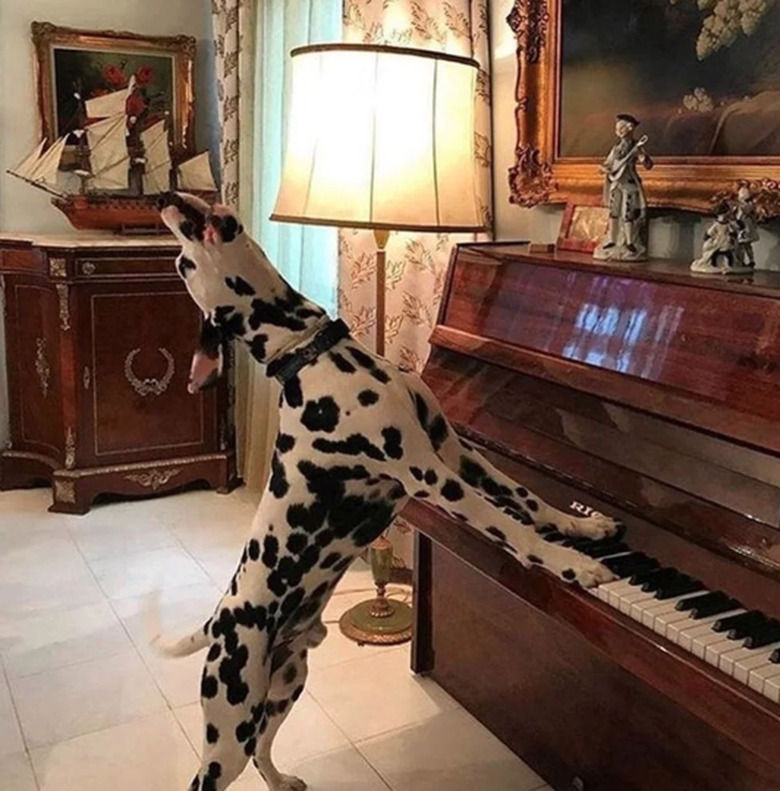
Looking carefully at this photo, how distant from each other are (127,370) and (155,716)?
1.62 metres

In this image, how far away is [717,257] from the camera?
5.46ft

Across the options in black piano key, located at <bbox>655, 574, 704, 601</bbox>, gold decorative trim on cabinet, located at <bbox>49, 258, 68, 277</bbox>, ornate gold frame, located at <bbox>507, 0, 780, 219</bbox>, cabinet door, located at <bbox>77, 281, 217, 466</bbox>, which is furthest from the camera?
cabinet door, located at <bbox>77, 281, 217, 466</bbox>

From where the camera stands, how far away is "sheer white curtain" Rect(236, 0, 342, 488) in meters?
3.12

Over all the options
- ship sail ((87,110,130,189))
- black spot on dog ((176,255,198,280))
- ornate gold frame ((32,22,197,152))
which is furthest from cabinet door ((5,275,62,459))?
black spot on dog ((176,255,198,280))

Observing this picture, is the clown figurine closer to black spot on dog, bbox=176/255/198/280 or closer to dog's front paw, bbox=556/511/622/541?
dog's front paw, bbox=556/511/622/541

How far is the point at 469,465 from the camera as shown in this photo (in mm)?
1648

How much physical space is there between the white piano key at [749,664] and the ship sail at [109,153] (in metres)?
3.20

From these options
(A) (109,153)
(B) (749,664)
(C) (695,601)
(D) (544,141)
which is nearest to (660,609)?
(C) (695,601)

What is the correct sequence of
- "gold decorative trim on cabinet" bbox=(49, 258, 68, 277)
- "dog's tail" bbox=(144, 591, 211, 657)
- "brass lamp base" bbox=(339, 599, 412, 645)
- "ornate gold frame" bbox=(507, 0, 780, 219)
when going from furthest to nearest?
1. "gold decorative trim on cabinet" bbox=(49, 258, 68, 277)
2. "brass lamp base" bbox=(339, 599, 412, 645)
3. "ornate gold frame" bbox=(507, 0, 780, 219)
4. "dog's tail" bbox=(144, 591, 211, 657)

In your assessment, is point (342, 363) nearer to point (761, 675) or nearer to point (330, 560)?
point (330, 560)

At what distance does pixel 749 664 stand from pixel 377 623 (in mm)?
1534

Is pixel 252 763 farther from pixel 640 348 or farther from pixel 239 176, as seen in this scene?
pixel 239 176

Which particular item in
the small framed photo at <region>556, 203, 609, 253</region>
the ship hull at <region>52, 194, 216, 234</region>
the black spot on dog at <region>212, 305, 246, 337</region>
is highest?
the ship hull at <region>52, 194, 216, 234</region>

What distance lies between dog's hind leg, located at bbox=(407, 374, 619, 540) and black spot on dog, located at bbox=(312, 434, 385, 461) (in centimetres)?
11
